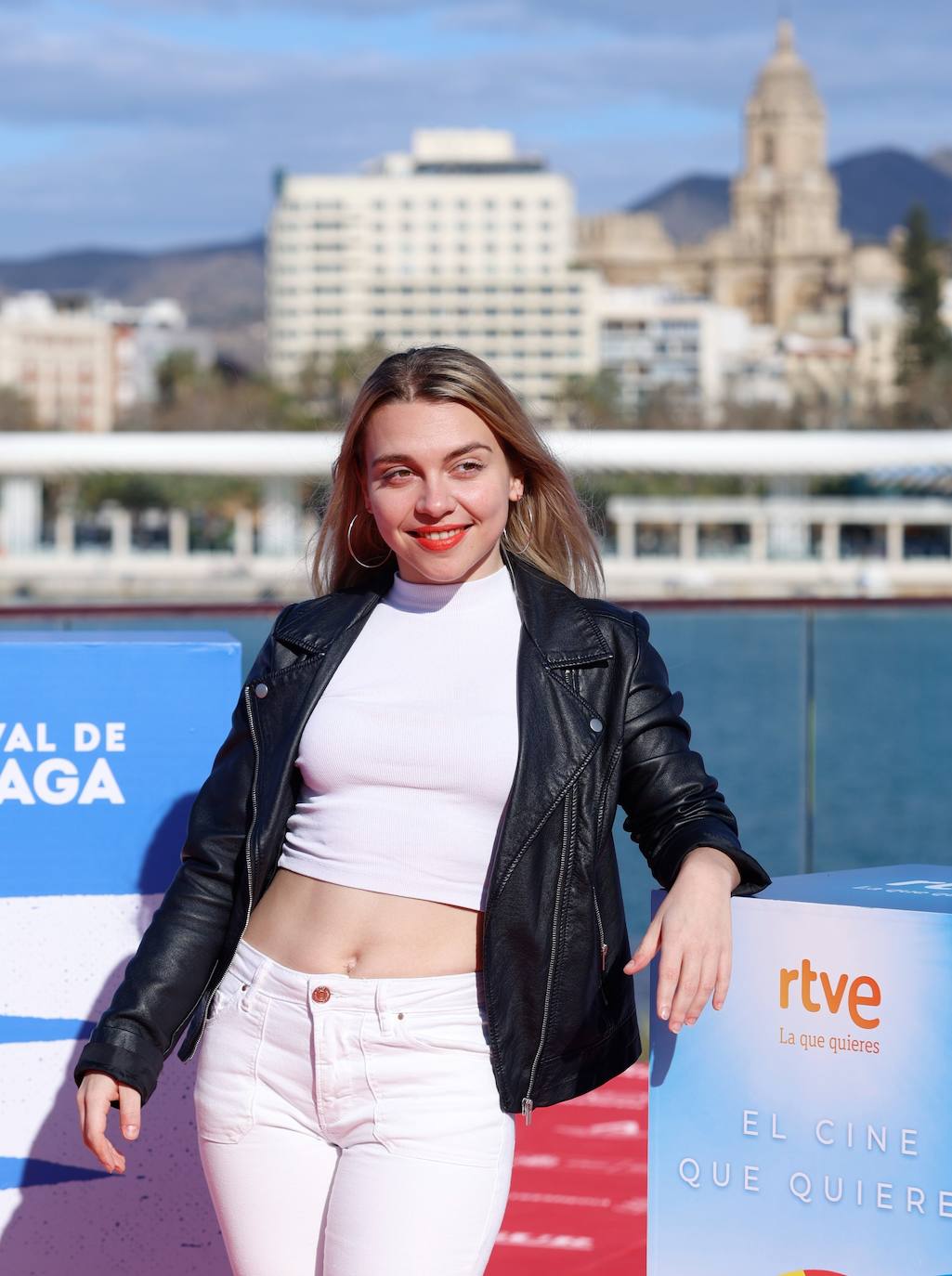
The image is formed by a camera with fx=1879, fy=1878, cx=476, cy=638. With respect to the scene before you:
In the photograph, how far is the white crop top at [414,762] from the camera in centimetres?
167

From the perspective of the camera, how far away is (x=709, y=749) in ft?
14.3

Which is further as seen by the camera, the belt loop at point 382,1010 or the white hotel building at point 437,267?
the white hotel building at point 437,267

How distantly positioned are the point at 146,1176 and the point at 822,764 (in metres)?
2.49

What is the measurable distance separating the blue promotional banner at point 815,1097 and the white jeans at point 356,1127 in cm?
21

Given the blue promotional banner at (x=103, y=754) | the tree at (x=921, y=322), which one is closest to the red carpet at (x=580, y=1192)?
the blue promotional banner at (x=103, y=754)

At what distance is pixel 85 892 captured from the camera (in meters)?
2.33

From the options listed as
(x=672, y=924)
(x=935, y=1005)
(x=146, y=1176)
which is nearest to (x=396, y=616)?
(x=672, y=924)

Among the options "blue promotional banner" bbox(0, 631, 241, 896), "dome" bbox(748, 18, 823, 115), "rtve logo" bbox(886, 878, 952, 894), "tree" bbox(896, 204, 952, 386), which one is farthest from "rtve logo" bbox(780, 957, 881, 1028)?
"dome" bbox(748, 18, 823, 115)

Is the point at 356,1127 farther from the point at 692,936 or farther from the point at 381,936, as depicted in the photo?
the point at 692,936

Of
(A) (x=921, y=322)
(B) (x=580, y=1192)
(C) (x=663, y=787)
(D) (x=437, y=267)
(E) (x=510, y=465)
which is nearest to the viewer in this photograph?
(C) (x=663, y=787)

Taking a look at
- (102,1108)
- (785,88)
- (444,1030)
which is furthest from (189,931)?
(785,88)

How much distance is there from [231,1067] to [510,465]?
629 millimetres

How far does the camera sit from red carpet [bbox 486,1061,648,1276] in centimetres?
294

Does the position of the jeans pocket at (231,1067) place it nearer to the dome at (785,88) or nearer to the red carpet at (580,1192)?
the red carpet at (580,1192)
